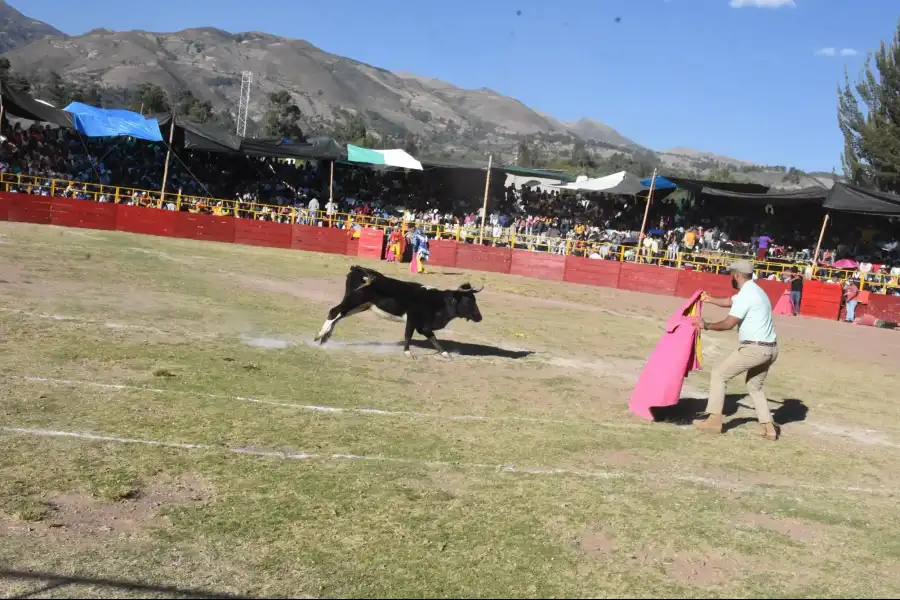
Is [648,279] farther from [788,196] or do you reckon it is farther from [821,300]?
[788,196]

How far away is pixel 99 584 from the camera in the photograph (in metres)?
4.23

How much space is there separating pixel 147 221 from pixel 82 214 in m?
2.27

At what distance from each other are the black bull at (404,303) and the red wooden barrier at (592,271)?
726 inches

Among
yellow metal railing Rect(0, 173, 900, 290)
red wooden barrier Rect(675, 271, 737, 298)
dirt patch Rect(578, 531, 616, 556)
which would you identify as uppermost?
yellow metal railing Rect(0, 173, 900, 290)

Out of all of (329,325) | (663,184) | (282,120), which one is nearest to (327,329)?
(329,325)

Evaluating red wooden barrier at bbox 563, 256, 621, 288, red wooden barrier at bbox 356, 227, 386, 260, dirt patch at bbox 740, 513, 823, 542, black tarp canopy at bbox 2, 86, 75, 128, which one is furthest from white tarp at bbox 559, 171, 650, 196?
dirt patch at bbox 740, 513, 823, 542

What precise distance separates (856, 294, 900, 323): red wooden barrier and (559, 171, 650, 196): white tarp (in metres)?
11.3

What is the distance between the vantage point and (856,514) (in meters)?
6.38

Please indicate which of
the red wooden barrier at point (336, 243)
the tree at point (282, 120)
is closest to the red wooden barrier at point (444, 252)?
the red wooden barrier at point (336, 243)

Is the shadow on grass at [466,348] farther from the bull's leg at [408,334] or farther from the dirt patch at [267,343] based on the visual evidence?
the dirt patch at [267,343]

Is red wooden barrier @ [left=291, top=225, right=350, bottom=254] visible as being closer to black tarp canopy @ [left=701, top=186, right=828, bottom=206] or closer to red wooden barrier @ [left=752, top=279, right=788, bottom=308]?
red wooden barrier @ [left=752, top=279, right=788, bottom=308]

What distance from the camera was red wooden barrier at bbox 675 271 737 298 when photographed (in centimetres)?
2903

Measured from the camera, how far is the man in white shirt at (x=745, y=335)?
854 centimetres

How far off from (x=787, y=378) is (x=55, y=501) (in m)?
11.4
